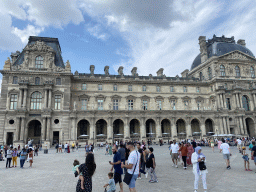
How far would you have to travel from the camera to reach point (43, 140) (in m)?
37.7

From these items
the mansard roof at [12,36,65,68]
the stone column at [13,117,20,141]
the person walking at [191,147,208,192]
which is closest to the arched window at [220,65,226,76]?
the mansard roof at [12,36,65,68]

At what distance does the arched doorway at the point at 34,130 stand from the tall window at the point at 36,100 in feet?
12.8

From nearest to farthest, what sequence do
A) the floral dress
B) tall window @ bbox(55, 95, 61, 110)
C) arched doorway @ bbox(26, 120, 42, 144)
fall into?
1. the floral dress
2. arched doorway @ bbox(26, 120, 42, 144)
3. tall window @ bbox(55, 95, 61, 110)

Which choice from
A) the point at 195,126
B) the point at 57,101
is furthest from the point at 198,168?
the point at 195,126

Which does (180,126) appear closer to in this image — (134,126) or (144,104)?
(144,104)

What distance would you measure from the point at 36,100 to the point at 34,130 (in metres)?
7.00

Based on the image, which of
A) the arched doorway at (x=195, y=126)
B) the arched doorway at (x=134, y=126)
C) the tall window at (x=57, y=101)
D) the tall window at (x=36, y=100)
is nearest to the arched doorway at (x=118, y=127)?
the arched doorway at (x=134, y=126)

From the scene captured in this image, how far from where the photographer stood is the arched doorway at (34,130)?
41.4m

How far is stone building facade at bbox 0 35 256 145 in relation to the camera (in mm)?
39719

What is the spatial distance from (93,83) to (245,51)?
47.1m

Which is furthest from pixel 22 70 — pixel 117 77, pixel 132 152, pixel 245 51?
pixel 245 51

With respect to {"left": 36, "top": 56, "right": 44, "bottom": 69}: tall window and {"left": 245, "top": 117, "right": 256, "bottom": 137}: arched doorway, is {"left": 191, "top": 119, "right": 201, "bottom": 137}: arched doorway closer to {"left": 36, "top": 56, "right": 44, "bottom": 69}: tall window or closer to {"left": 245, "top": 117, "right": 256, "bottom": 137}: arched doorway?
{"left": 245, "top": 117, "right": 256, "bottom": 137}: arched doorway

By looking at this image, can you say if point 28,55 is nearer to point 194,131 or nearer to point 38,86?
point 38,86

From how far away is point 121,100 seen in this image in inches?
1890
